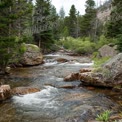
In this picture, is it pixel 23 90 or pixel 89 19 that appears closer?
pixel 23 90

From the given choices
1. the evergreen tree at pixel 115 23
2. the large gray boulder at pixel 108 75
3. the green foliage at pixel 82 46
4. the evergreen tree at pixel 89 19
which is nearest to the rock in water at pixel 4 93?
the large gray boulder at pixel 108 75

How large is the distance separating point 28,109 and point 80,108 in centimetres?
231

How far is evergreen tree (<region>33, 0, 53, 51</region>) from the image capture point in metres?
35.8

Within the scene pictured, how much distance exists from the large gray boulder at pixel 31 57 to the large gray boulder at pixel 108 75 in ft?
34.6

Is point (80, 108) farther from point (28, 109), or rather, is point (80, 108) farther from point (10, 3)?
point (10, 3)

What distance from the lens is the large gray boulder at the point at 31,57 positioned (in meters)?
24.5

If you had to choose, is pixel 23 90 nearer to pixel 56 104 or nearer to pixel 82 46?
pixel 56 104

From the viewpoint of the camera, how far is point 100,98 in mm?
12547

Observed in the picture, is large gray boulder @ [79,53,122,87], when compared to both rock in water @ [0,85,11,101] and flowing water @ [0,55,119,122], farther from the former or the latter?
rock in water @ [0,85,11,101]

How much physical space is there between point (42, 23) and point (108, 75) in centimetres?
2406

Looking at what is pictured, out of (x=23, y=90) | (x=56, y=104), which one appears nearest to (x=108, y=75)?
(x=56, y=104)

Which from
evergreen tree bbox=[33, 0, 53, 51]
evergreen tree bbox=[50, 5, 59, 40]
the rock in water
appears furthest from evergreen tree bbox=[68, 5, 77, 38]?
the rock in water

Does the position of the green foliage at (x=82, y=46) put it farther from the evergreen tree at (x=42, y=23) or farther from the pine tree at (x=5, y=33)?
the pine tree at (x=5, y=33)

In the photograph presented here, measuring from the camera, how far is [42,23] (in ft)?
121
